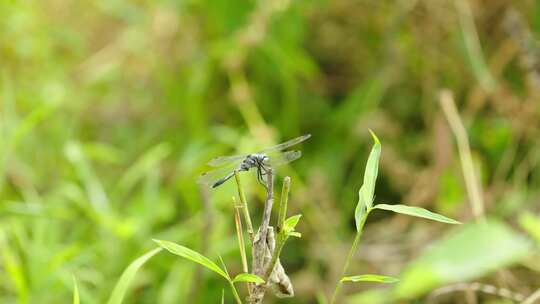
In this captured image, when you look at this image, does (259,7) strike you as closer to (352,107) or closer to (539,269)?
(352,107)

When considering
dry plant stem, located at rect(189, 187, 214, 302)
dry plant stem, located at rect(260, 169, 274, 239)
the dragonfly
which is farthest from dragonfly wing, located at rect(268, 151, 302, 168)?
dry plant stem, located at rect(189, 187, 214, 302)

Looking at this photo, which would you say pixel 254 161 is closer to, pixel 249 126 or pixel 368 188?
pixel 368 188

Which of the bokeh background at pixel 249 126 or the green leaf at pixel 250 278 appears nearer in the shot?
the green leaf at pixel 250 278

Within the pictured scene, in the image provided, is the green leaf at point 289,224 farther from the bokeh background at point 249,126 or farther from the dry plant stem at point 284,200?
the bokeh background at point 249,126

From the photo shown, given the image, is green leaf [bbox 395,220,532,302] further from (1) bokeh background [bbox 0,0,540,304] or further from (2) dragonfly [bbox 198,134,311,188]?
(1) bokeh background [bbox 0,0,540,304]

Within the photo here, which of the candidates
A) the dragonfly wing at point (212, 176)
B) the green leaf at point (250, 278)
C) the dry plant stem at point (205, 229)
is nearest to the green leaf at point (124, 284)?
the dragonfly wing at point (212, 176)
